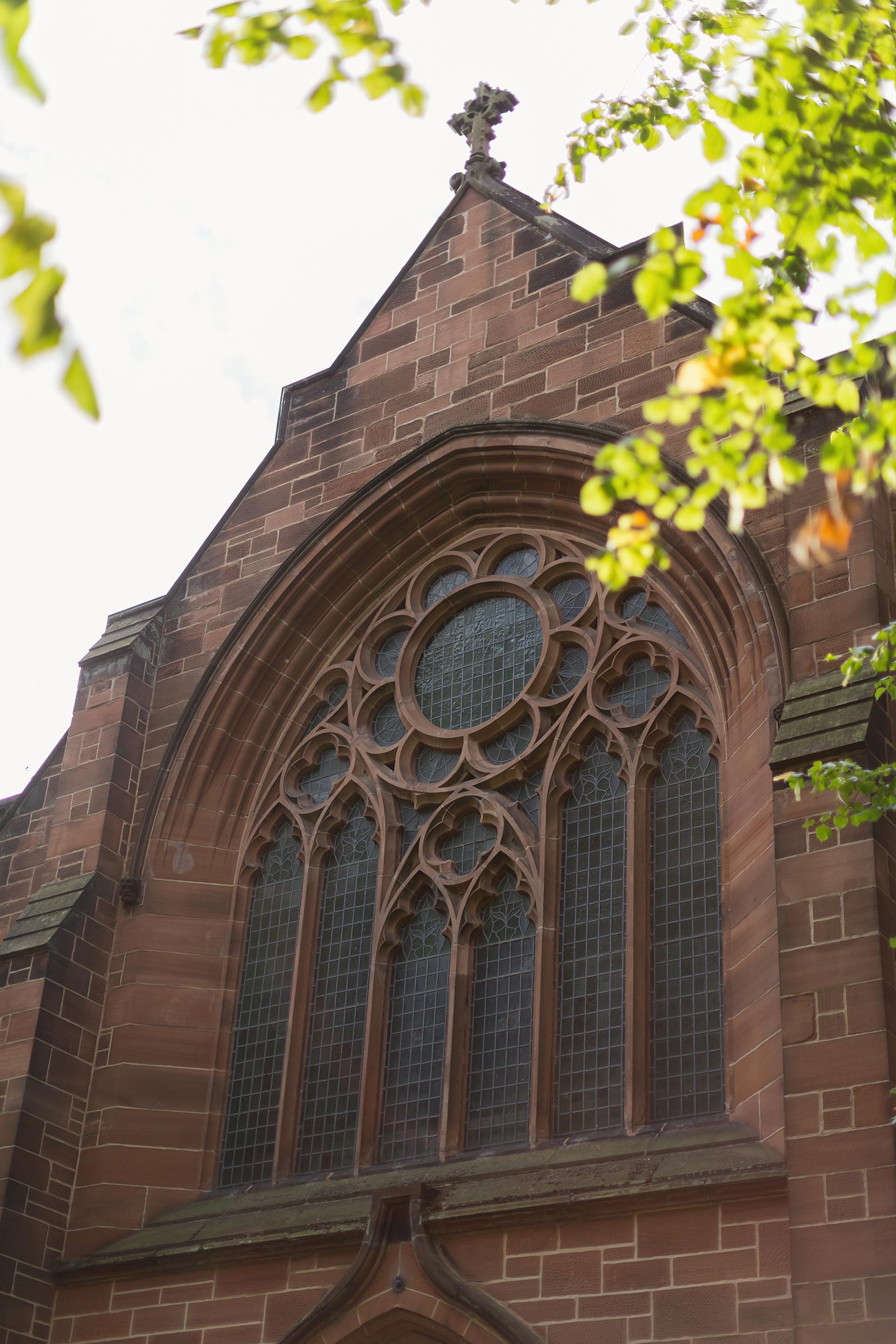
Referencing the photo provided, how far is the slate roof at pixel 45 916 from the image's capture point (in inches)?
491

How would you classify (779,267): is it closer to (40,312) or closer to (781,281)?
(781,281)

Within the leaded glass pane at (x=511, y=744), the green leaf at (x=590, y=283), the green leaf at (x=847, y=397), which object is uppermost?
the leaded glass pane at (x=511, y=744)

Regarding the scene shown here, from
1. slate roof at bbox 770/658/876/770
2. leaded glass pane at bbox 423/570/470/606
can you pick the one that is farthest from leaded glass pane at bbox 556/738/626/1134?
leaded glass pane at bbox 423/570/470/606

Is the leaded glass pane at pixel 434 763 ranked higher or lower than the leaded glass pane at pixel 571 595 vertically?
lower

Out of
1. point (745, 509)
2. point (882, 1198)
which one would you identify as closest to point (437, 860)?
point (745, 509)

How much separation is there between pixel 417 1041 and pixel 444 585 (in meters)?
4.00

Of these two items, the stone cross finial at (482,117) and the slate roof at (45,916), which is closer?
Result: the slate roof at (45,916)

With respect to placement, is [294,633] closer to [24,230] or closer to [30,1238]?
[30,1238]

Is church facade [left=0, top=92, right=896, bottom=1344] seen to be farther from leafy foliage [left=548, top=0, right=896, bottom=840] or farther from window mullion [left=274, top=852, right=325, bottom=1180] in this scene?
leafy foliage [left=548, top=0, right=896, bottom=840]

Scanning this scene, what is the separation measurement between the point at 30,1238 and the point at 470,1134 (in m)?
3.28

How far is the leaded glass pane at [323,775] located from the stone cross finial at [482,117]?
6.10 meters

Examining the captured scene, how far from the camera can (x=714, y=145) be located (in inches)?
216

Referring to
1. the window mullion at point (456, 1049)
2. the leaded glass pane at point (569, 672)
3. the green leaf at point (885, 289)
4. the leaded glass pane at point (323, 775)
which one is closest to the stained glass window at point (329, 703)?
the leaded glass pane at point (323, 775)

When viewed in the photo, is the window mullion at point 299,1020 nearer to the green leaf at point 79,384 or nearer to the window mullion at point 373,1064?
the window mullion at point 373,1064
